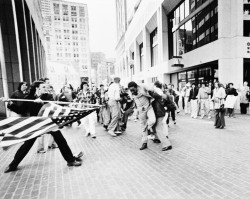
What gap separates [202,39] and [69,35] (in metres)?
105

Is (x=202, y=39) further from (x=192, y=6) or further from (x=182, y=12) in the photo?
(x=182, y=12)

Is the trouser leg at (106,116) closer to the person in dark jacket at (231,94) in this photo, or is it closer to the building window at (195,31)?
the person in dark jacket at (231,94)

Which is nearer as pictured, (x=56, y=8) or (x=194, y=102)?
(x=194, y=102)

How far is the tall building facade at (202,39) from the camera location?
1155 cm

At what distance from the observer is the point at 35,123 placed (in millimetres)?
3520

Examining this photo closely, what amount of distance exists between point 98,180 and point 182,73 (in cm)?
1800

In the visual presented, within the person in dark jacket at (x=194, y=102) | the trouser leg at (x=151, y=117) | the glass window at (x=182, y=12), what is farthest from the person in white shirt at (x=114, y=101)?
the glass window at (x=182, y=12)

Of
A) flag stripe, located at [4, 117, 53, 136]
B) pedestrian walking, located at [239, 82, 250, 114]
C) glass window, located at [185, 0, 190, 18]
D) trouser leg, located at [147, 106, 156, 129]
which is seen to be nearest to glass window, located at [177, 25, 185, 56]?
glass window, located at [185, 0, 190, 18]

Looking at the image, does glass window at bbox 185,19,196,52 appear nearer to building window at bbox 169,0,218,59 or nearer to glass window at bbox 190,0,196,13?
building window at bbox 169,0,218,59

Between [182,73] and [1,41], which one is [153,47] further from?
[1,41]

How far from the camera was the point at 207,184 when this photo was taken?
2.99 metres

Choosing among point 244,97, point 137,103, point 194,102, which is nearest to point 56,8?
point 194,102

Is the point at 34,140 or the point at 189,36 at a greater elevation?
the point at 189,36

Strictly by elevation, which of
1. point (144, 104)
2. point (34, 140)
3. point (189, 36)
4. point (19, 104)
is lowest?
point (34, 140)
